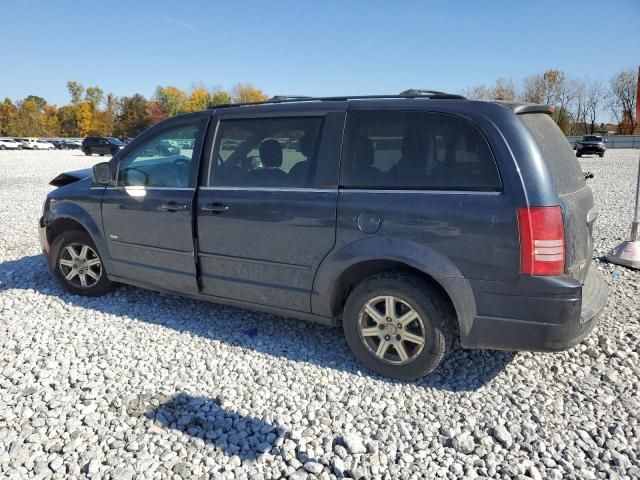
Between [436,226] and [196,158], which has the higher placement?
[196,158]

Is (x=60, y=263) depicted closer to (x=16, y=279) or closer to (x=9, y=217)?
(x=16, y=279)

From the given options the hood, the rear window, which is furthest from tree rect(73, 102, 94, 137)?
the rear window

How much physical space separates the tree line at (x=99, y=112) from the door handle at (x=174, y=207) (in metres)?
85.9

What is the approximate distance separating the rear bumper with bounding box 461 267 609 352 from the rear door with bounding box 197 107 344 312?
118 cm

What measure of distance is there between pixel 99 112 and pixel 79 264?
110 m

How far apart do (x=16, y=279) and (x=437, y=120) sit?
5069 millimetres

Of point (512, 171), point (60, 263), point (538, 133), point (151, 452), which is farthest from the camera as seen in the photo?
point (60, 263)

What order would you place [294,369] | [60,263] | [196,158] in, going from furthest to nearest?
[60,263]
[196,158]
[294,369]

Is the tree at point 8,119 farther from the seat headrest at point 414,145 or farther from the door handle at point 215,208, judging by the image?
the seat headrest at point 414,145

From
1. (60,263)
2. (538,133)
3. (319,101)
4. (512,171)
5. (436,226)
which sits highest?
(319,101)

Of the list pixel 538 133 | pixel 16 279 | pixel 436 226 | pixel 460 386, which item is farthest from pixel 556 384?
pixel 16 279

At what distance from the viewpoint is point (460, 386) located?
327cm

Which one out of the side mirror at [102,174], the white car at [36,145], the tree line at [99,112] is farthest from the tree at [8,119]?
the side mirror at [102,174]

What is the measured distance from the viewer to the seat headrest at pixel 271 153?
371 cm
